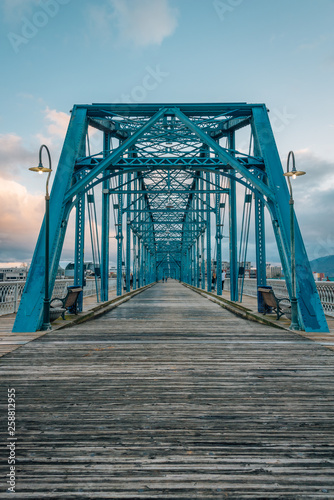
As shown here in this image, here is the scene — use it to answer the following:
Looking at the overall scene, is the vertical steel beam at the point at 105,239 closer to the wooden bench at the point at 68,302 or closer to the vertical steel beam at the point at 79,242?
the vertical steel beam at the point at 79,242

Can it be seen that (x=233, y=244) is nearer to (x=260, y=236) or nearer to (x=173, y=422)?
(x=260, y=236)

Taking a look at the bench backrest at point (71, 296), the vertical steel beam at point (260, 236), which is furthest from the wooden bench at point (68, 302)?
the vertical steel beam at point (260, 236)

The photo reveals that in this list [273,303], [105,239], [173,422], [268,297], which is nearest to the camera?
[173,422]

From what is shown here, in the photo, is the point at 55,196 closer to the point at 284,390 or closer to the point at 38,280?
the point at 38,280

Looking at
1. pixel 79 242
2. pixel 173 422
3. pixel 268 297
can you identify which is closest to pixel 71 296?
pixel 79 242

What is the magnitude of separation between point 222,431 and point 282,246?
7088mm

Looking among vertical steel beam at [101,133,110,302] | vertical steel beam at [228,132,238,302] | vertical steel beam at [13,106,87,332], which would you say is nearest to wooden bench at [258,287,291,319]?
vertical steel beam at [228,132,238,302]

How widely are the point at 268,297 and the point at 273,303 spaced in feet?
1.24

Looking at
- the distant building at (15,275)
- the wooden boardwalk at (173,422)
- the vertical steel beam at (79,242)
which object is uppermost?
the vertical steel beam at (79,242)

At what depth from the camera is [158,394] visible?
12.4 ft

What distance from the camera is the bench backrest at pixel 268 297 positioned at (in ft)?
30.8

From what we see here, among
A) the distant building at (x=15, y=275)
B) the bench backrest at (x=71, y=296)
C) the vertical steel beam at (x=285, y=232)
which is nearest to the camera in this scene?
the vertical steel beam at (x=285, y=232)

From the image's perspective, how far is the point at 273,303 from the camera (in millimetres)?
9484

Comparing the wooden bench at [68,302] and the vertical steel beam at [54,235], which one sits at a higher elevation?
the vertical steel beam at [54,235]
